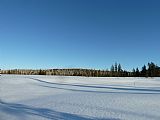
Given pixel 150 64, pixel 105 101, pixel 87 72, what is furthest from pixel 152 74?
pixel 105 101

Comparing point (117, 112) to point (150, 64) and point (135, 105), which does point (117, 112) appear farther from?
point (150, 64)

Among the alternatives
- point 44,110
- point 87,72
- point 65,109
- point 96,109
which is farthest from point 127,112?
point 87,72

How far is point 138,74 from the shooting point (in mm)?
122812

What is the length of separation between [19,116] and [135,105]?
6.60m

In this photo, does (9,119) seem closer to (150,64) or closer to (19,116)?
(19,116)

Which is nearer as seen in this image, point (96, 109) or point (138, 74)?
point (96, 109)

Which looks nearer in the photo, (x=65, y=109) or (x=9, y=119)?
(x=9, y=119)

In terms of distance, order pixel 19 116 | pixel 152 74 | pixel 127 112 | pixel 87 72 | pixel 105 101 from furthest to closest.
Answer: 1. pixel 87 72
2. pixel 152 74
3. pixel 105 101
4. pixel 19 116
5. pixel 127 112

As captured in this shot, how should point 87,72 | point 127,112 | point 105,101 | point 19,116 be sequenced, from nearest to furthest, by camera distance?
point 127,112 → point 19,116 → point 105,101 → point 87,72

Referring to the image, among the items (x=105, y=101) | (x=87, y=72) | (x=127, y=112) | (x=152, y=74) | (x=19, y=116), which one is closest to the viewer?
(x=127, y=112)

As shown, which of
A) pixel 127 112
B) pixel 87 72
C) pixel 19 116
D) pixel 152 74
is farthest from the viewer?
pixel 87 72

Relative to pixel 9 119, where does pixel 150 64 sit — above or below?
above

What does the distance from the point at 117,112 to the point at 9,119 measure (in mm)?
5820

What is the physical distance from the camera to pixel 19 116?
1562 cm
